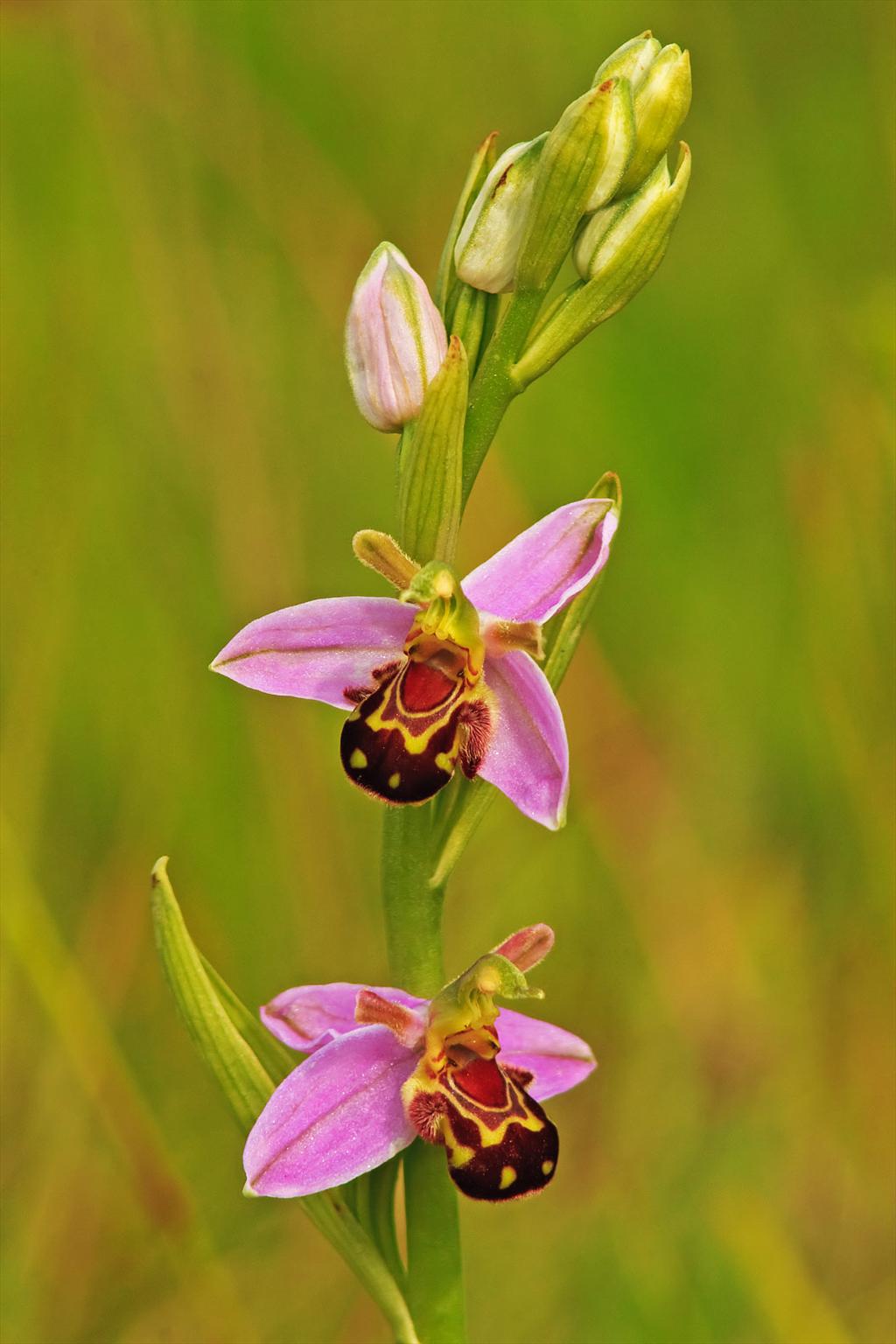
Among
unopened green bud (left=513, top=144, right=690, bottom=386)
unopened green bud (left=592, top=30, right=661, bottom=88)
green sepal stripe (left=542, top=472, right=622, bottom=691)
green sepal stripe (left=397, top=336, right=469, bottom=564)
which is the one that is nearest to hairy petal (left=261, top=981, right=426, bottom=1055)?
green sepal stripe (left=542, top=472, right=622, bottom=691)

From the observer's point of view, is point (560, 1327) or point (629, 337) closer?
point (560, 1327)

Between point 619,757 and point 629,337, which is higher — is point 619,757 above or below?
below

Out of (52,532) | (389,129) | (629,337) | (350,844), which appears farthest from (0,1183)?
(389,129)

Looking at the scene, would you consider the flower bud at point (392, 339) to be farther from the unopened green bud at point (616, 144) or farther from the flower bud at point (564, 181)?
the unopened green bud at point (616, 144)

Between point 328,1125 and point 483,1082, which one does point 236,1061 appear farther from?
point 483,1082

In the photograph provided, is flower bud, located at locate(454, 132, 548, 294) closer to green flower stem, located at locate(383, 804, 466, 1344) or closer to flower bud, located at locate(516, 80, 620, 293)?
flower bud, located at locate(516, 80, 620, 293)

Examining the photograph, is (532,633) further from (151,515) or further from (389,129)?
(389,129)
